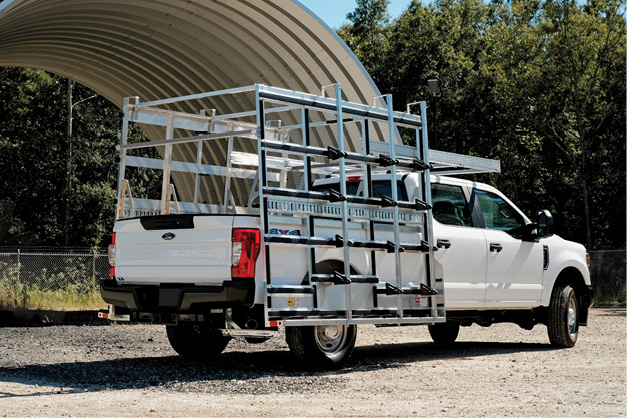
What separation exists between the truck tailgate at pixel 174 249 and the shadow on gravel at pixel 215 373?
987mm

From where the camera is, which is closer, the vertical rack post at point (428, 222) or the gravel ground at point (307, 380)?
the gravel ground at point (307, 380)

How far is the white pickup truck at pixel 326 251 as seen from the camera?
27.6 ft

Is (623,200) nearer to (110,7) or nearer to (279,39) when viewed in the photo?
(279,39)

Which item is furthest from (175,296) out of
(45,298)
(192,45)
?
(45,298)

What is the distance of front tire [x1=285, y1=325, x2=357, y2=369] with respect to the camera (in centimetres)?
902

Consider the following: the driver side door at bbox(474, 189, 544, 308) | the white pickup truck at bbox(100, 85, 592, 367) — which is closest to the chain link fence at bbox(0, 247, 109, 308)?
the white pickup truck at bbox(100, 85, 592, 367)

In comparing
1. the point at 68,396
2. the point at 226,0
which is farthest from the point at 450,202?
the point at 226,0

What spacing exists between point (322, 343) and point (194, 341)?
6.58 feet

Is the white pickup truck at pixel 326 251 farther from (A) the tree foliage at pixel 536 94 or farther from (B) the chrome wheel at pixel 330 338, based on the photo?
(A) the tree foliage at pixel 536 94

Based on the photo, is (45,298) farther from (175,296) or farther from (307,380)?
(307,380)

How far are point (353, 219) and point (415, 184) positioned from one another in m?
1.27

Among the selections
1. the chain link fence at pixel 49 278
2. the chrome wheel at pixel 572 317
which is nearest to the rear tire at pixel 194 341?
the chrome wheel at pixel 572 317

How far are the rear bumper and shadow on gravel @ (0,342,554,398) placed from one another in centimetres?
72

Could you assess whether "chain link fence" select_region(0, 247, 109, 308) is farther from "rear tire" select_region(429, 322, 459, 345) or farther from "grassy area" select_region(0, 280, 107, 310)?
"rear tire" select_region(429, 322, 459, 345)
